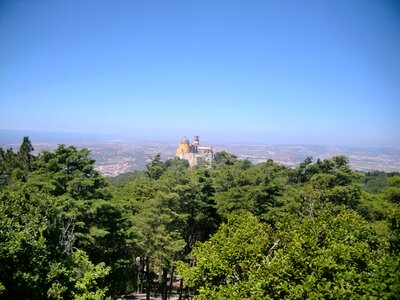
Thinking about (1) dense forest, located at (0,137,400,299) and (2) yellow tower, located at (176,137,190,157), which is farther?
(2) yellow tower, located at (176,137,190,157)

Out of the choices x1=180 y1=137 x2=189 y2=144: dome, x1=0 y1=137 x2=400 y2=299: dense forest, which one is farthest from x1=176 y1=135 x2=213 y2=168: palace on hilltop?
x1=0 y1=137 x2=400 y2=299: dense forest

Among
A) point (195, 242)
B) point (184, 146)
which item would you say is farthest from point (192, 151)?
point (195, 242)

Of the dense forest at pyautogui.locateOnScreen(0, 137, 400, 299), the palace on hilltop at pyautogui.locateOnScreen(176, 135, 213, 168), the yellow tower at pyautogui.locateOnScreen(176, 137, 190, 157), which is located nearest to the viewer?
the dense forest at pyautogui.locateOnScreen(0, 137, 400, 299)

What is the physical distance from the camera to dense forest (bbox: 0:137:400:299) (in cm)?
705

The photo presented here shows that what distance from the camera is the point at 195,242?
12984mm

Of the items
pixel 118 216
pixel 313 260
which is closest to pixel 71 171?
pixel 118 216

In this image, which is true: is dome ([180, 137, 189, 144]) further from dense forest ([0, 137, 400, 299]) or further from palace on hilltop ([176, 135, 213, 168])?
dense forest ([0, 137, 400, 299])

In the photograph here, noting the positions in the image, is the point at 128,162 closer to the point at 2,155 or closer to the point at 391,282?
the point at 2,155

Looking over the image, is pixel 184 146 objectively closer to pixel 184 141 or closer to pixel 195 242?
pixel 184 141

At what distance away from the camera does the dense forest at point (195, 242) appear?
7055 mm

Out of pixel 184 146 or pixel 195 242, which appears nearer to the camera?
pixel 195 242

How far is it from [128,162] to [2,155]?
11947 cm

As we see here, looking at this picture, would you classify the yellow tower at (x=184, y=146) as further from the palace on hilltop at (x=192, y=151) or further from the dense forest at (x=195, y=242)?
the dense forest at (x=195, y=242)

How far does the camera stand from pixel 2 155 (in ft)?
75.5
